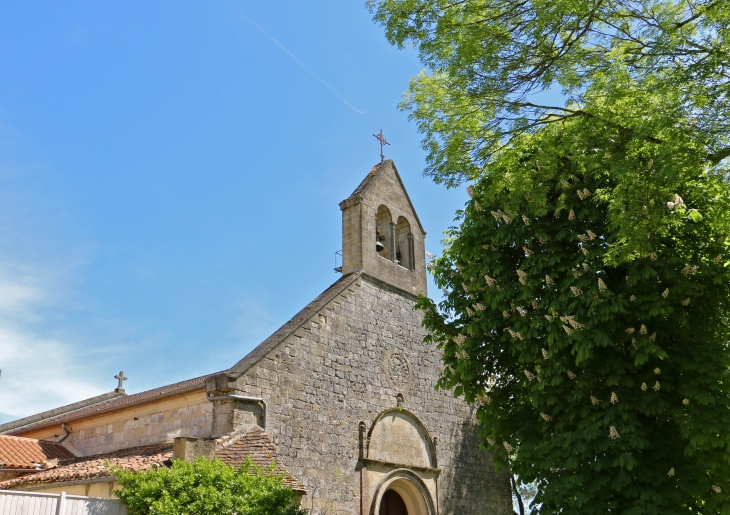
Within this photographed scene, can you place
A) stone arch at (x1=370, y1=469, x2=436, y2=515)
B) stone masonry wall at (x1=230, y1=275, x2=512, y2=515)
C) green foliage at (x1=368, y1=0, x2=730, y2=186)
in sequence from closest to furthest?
green foliage at (x1=368, y1=0, x2=730, y2=186)
stone masonry wall at (x1=230, y1=275, x2=512, y2=515)
stone arch at (x1=370, y1=469, x2=436, y2=515)

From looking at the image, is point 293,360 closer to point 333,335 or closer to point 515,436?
point 333,335

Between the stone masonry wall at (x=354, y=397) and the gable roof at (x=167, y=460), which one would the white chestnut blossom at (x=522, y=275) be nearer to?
the gable roof at (x=167, y=460)

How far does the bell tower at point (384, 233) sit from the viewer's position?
16.2 meters

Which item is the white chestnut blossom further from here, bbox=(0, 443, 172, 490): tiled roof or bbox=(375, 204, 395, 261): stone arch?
bbox=(375, 204, 395, 261): stone arch

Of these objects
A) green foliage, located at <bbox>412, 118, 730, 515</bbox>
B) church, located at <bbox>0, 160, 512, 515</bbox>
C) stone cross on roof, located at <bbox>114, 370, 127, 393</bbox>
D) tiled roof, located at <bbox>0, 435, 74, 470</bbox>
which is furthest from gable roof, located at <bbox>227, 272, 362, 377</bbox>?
stone cross on roof, located at <bbox>114, 370, 127, 393</bbox>

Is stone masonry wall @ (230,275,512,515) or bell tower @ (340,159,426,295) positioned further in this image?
bell tower @ (340,159,426,295)

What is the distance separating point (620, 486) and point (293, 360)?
7121 mm

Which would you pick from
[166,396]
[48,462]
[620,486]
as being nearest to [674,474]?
[620,486]

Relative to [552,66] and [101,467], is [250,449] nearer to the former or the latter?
[101,467]

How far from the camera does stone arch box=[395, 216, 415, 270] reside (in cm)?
1759

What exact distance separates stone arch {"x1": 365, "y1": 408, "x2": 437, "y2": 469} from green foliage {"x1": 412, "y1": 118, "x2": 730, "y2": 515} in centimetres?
488

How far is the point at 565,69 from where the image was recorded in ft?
26.0

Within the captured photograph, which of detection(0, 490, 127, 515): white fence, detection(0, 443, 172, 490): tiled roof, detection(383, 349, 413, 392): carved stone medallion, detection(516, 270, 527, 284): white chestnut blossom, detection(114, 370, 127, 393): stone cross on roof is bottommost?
detection(0, 490, 127, 515): white fence

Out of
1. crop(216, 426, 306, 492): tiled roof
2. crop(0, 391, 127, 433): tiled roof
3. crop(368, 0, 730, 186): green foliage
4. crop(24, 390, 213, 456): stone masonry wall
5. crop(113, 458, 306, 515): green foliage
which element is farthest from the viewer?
crop(0, 391, 127, 433): tiled roof
